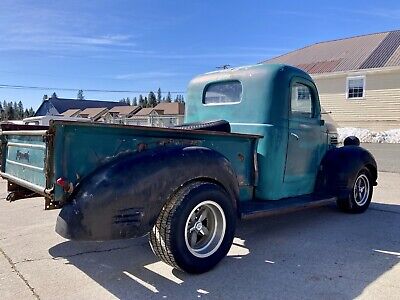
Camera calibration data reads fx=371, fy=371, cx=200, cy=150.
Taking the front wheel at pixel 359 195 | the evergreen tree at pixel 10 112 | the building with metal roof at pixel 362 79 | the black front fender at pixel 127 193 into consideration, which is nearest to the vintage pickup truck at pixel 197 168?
the black front fender at pixel 127 193

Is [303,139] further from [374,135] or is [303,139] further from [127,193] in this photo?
[374,135]

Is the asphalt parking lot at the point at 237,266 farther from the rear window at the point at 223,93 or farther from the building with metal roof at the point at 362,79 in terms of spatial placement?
Result: the building with metal roof at the point at 362,79

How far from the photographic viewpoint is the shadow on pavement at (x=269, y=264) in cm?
333

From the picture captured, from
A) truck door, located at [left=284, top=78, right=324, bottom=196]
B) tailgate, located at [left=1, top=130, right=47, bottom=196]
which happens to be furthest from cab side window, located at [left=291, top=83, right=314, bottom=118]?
tailgate, located at [left=1, top=130, right=47, bottom=196]

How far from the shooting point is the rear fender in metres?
5.61

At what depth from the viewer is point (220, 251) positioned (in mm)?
3773

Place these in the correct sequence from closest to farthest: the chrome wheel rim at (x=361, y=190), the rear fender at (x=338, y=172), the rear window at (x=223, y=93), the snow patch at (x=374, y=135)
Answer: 1. the rear window at (x=223, y=93)
2. the rear fender at (x=338, y=172)
3. the chrome wheel rim at (x=361, y=190)
4. the snow patch at (x=374, y=135)

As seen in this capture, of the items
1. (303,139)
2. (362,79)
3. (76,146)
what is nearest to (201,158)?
(76,146)

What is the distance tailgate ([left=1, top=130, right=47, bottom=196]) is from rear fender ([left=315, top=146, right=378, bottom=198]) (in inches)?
157

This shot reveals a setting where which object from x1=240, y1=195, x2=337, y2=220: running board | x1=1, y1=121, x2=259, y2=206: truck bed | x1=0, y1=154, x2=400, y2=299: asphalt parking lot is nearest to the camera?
x1=1, y1=121, x2=259, y2=206: truck bed

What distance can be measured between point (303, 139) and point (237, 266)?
7.19 feet

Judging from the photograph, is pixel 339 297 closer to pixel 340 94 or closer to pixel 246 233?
pixel 246 233

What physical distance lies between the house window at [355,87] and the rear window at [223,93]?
1809cm

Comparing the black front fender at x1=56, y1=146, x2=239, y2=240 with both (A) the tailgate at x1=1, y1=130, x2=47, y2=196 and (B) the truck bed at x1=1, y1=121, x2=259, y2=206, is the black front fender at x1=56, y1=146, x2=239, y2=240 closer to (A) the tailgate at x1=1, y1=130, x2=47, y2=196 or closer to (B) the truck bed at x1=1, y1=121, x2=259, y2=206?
(B) the truck bed at x1=1, y1=121, x2=259, y2=206
